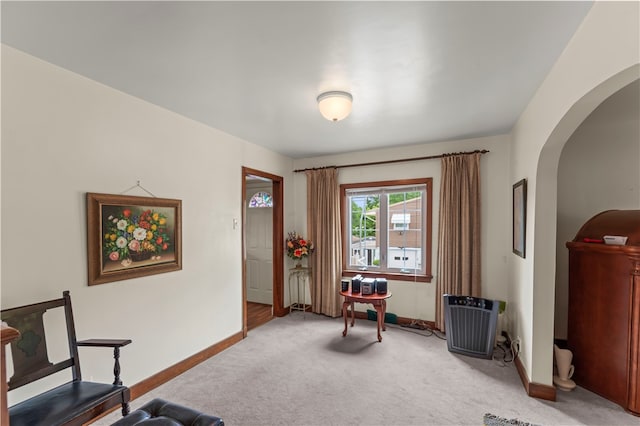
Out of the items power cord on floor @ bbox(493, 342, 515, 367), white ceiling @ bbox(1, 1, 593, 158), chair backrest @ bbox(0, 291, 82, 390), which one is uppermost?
white ceiling @ bbox(1, 1, 593, 158)

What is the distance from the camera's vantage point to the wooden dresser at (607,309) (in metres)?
2.22

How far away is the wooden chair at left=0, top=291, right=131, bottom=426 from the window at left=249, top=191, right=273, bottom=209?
358cm

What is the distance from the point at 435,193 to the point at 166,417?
3.79 metres

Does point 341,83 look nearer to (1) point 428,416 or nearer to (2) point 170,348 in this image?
(1) point 428,416

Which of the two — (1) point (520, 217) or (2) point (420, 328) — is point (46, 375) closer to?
(2) point (420, 328)

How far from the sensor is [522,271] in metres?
2.81

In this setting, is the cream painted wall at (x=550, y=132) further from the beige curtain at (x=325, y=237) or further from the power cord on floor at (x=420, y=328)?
the beige curtain at (x=325, y=237)

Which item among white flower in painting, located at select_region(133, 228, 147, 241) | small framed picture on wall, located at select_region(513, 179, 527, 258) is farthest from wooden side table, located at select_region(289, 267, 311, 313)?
small framed picture on wall, located at select_region(513, 179, 527, 258)

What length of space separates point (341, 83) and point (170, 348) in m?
2.91

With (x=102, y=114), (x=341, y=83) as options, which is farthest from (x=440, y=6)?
(x=102, y=114)

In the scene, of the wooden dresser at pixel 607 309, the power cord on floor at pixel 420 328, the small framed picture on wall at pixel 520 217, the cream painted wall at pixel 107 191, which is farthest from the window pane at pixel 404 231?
the cream painted wall at pixel 107 191

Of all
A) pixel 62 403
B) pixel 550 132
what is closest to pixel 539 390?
pixel 550 132

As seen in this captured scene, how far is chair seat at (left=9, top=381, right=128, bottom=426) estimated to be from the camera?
152 centimetres

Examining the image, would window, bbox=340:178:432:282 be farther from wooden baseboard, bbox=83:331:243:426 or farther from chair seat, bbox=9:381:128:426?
chair seat, bbox=9:381:128:426
